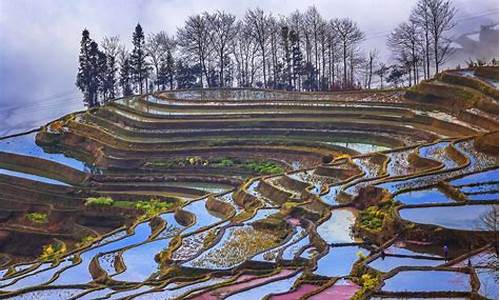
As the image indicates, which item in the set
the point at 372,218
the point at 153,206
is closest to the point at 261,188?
the point at 153,206

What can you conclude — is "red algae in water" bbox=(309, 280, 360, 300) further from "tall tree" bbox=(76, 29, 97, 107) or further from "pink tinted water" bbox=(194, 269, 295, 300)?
"tall tree" bbox=(76, 29, 97, 107)

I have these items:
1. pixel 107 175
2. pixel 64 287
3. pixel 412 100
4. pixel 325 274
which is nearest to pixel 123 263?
pixel 64 287

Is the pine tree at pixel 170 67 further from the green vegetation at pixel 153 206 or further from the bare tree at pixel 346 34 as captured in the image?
the green vegetation at pixel 153 206

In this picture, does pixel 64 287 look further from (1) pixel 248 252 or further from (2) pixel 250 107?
(2) pixel 250 107

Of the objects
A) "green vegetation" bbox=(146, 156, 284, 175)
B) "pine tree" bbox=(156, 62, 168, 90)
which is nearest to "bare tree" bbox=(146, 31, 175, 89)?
"pine tree" bbox=(156, 62, 168, 90)

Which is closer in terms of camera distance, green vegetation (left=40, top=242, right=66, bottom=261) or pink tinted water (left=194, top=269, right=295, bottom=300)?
pink tinted water (left=194, top=269, right=295, bottom=300)

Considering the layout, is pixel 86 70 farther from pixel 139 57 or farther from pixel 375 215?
pixel 375 215
